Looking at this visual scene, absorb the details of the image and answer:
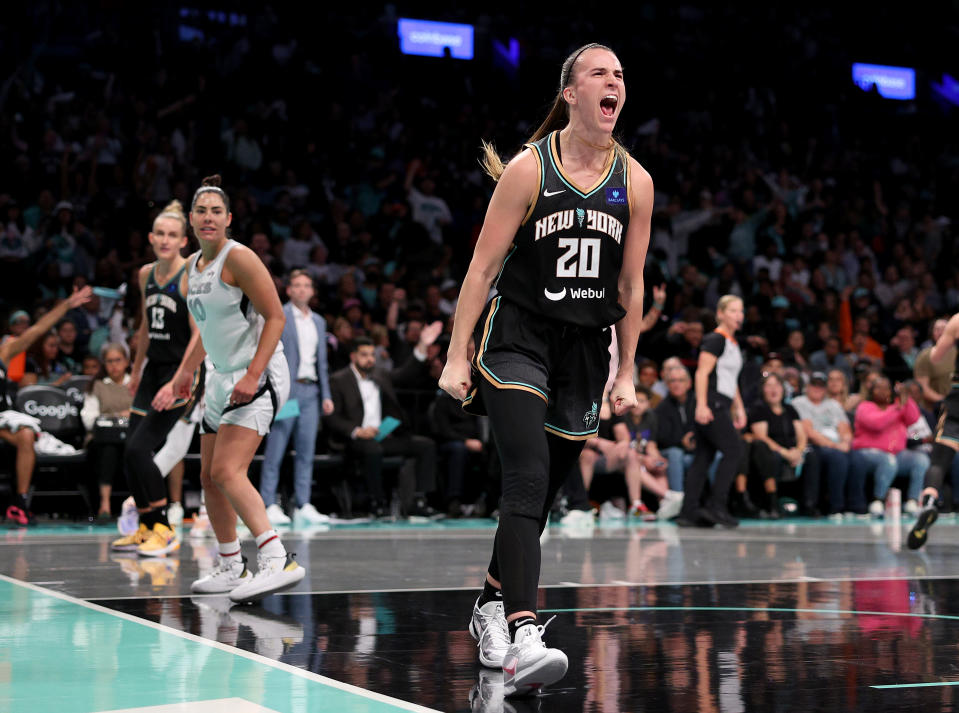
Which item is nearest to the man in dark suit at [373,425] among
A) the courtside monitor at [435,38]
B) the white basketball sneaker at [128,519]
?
the white basketball sneaker at [128,519]

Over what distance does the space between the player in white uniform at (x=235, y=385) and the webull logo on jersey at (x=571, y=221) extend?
2.19 m

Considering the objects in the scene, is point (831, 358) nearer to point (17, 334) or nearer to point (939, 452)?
point (939, 452)

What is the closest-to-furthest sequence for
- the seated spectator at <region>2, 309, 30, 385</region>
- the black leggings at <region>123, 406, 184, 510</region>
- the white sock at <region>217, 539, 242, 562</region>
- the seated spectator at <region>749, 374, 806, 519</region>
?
the white sock at <region>217, 539, 242, 562</region> → the black leggings at <region>123, 406, 184, 510</region> → the seated spectator at <region>2, 309, 30, 385</region> → the seated spectator at <region>749, 374, 806, 519</region>

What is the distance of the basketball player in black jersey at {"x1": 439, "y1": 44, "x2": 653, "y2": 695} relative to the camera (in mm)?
4172

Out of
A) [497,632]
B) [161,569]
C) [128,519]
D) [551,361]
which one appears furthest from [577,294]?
[128,519]

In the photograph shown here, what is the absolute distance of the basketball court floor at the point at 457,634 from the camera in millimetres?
3848

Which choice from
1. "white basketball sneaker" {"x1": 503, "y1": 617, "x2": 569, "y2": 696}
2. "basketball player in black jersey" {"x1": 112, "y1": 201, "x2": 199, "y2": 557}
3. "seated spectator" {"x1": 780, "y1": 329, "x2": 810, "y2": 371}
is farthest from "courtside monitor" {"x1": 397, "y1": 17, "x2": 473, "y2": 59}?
"white basketball sneaker" {"x1": 503, "y1": 617, "x2": 569, "y2": 696}

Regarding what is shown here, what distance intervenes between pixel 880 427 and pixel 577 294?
37.1ft

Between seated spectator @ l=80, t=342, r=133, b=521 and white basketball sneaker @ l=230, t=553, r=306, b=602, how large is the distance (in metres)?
6.10

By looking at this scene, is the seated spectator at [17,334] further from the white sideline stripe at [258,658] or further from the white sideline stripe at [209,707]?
the white sideline stripe at [209,707]

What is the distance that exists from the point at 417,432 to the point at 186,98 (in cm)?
661

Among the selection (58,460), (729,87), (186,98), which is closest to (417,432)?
(58,460)

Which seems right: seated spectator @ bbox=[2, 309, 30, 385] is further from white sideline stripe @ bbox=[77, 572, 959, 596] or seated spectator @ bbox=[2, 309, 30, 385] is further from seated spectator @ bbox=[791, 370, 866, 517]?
seated spectator @ bbox=[791, 370, 866, 517]

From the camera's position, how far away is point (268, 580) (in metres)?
5.97
